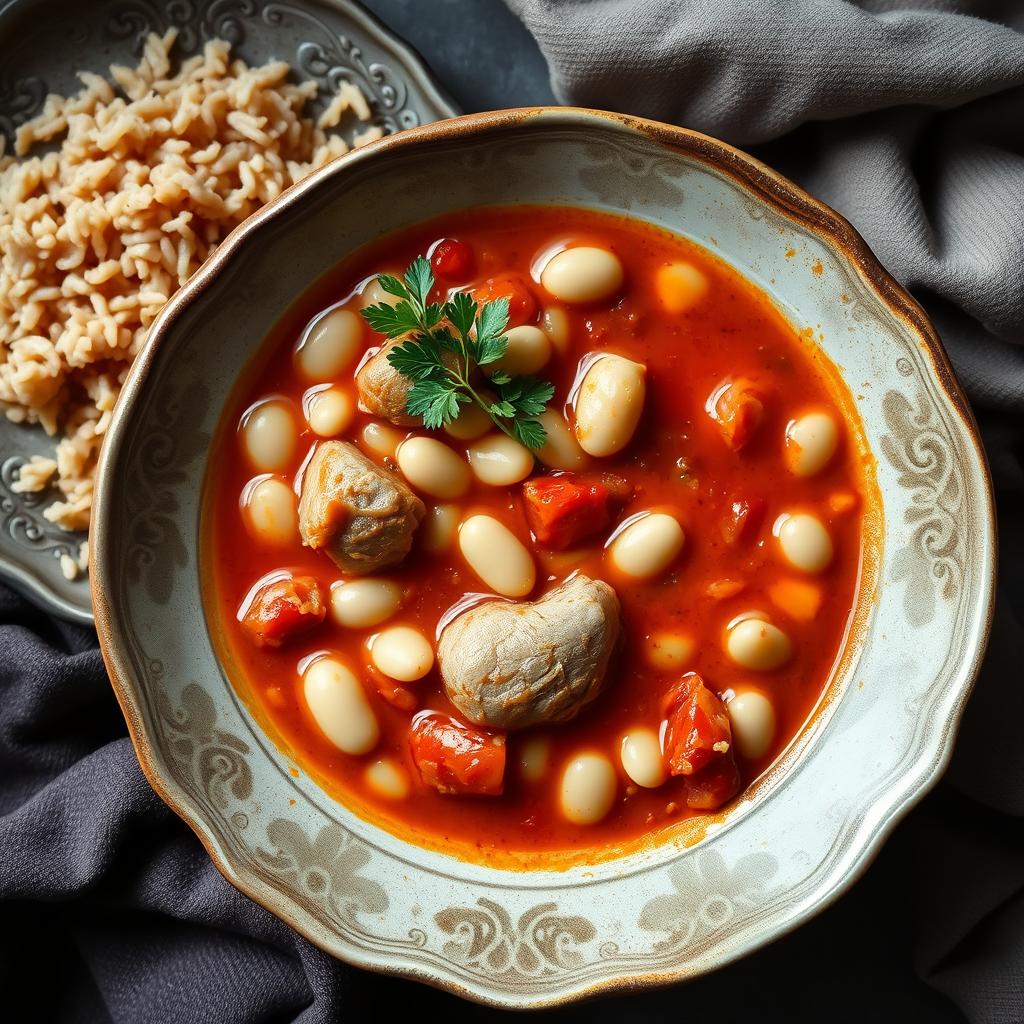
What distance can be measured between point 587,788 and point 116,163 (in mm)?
1647

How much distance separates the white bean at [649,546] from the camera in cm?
206

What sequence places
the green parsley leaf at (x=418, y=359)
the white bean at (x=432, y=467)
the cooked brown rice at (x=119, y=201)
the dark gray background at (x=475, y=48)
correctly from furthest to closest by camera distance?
the dark gray background at (x=475, y=48), the cooked brown rice at (x=119, y=201), the white bean at (x=432, y=467), the green parsley leaf at (x=418, y=359)

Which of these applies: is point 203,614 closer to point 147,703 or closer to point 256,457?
point 147,703

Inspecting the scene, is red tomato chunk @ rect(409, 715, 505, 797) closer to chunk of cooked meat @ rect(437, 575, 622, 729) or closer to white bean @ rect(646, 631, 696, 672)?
chunk of cooked meat @ rect(437, 575, 622, 729)

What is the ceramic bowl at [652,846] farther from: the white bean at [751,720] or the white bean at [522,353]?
the white bean at [522,353]

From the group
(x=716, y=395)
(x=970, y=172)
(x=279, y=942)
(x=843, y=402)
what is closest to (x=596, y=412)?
(x=716, y=395)

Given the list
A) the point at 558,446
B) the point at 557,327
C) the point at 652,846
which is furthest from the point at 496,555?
the point at 652,846

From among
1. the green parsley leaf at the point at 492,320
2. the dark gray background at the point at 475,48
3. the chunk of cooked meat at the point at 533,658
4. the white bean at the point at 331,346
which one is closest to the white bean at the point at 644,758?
the chunk of cooked meat at the point at 533,658

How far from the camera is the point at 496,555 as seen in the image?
2.06m

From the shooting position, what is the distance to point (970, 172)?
2.21 metres

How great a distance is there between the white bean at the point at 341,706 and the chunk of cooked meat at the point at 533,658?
0.18 metres

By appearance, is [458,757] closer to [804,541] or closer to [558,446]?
[558,446]

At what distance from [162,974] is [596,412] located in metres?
1.56

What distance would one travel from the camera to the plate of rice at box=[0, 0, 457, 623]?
2238 millimetres
